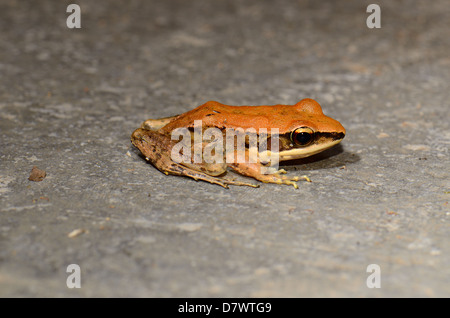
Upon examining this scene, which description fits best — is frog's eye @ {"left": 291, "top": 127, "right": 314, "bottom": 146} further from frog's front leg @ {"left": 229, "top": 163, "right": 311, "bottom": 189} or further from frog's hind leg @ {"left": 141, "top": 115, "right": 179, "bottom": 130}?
frog's hind leg @ {"left": 141, "top": 115, "right": 179, "bottom": 130}

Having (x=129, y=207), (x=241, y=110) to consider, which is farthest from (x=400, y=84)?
(x=129, y=207)

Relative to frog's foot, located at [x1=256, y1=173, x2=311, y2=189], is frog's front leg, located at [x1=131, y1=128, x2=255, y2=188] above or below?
above

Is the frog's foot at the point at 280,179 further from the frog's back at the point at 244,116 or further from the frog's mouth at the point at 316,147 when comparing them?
the frog's back at the point at 244,116

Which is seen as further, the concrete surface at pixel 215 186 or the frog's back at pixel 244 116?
the frog's back at pixel 244 116

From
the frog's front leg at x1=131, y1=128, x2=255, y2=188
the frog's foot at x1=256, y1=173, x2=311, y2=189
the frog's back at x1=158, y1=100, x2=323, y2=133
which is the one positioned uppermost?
the frog's back at x1=158, y1=100, x2=323, y2=133

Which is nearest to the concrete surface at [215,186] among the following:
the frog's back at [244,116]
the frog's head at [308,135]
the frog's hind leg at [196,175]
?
the frog's hind leg at [196,175]

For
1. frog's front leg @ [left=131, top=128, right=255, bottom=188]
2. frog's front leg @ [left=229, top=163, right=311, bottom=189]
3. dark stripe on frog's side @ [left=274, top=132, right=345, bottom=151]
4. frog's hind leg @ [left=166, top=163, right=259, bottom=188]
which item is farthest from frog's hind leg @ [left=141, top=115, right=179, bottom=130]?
dark stripe on frog's side @ [left=274, top=132, right=345, bottom=151]

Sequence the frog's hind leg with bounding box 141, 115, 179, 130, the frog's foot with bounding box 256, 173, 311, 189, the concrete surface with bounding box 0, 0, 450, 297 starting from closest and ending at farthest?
1. the concrete surface with bounding box 0, 0, 450, 297
2. the frog's foot with bounding box 256, 173, 311, 189
3. the frog's hind leg with bounding box 141, 115, 179, 130
